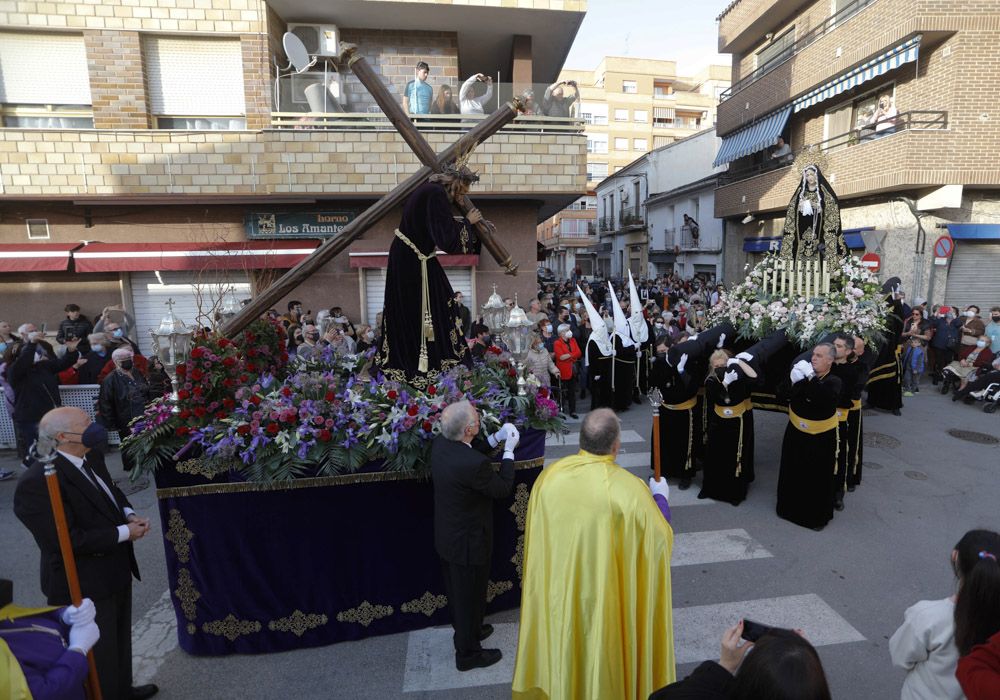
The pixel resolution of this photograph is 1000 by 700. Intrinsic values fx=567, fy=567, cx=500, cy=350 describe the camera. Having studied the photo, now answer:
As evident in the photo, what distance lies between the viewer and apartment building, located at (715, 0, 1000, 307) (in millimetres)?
14109

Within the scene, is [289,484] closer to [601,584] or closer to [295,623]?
[295,623]

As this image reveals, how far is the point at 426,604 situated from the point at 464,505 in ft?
4.61

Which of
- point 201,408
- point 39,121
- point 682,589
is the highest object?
point 39,121

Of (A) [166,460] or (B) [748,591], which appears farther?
(B) [748,591]

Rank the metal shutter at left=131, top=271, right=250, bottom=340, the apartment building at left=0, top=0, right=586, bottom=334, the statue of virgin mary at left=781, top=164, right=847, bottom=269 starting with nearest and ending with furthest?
1. the statue of virgin mary at left=781, top=164, right=847, bottom=269
2. the apartment building at left=0, top=0, right=586, bottom=334
3. the metal shutter at left=131, top=271, right=250, bottom=340

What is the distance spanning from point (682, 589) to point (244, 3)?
14.7 meters

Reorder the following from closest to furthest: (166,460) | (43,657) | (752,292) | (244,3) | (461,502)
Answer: (43,657), (461,502), (166,460), (752,292), (244,3)

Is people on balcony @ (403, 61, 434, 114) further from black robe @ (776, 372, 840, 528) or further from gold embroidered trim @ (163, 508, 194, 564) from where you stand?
gold embroidered trim @ (163, 508, 194, 564)

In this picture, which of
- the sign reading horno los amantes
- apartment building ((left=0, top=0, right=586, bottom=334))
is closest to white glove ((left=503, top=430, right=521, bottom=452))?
apartment building ((left=0, top=0, right=586, bottom=334))

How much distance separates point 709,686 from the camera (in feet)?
6.28

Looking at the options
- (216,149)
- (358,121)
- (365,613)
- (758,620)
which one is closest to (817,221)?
(758,620)

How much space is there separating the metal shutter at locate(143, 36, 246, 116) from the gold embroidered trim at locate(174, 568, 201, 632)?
40.7 ft

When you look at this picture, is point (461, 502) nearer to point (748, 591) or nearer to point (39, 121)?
point (748, 591)

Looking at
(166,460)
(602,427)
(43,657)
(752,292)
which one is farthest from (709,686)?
(752,292)
